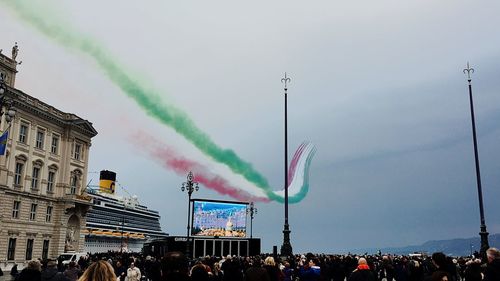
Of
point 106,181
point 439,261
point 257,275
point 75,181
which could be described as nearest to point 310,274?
point 439,261

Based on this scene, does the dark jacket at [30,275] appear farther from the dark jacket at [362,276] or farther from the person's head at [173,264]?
the dark jacket at [362,276]

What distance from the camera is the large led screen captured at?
4469 cm

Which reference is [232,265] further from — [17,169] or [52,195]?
[52,195]

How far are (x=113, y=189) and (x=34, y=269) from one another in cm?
11115

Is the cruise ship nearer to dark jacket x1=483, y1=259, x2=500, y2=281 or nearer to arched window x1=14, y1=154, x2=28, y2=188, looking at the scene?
arched window x1=14, y1=154, x2=28, y2=188

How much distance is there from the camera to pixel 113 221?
10781cm

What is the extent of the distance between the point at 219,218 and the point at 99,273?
42941mm

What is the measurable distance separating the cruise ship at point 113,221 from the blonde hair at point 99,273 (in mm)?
93360

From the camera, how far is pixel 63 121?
54.5 m

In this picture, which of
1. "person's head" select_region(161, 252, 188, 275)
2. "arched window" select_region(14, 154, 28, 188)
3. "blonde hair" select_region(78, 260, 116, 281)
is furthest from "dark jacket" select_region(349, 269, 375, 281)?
"arched window" select_region(14, 154, 28, 188)

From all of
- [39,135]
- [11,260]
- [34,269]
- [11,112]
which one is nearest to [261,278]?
[34,269]

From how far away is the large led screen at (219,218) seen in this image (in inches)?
1759

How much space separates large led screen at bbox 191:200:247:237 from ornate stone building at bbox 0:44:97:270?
17815 mm

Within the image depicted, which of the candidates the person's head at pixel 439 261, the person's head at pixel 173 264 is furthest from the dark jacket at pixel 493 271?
the person's head at pixel 173 264
